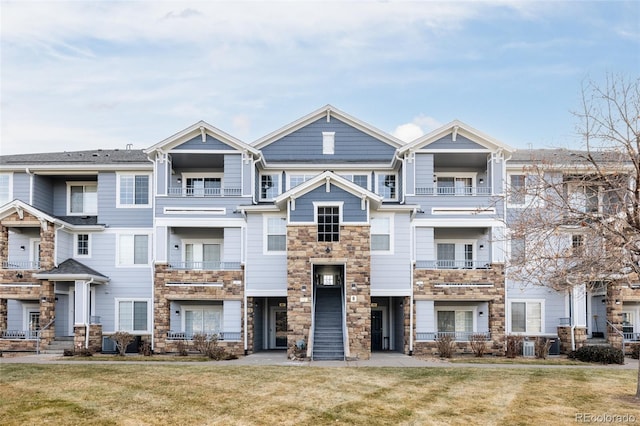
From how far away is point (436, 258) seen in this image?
32.0 m

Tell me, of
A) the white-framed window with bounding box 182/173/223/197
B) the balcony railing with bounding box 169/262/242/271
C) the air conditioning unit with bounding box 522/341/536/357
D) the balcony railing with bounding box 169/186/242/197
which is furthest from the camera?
the white-framed window with bounding box 182/173/223/197

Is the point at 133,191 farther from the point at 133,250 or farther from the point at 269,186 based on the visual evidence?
the point at 269,186

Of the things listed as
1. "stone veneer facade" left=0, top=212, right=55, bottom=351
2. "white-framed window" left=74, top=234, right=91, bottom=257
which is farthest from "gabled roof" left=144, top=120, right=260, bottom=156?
"stone veneer facade" left=0, top=212, right=55, bottom=351

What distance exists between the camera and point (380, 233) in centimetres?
2988

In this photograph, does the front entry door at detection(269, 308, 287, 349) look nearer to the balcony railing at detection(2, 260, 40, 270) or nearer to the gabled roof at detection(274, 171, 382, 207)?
the gabled roof at detection(274, 171, 382, 207)

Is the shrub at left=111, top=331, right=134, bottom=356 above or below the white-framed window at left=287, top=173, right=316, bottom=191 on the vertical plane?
below

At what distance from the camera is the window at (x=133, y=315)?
3155 centimetres

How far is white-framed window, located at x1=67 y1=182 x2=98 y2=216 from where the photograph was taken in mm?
33250

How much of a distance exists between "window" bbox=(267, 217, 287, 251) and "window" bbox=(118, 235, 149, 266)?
6775mm

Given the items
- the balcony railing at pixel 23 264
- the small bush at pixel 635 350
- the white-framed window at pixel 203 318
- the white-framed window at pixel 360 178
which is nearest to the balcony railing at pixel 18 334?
the balcony railing at pixel 23 264

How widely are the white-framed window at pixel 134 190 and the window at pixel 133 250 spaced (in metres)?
1.70

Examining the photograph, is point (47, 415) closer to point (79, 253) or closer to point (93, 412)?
point (93, 412)

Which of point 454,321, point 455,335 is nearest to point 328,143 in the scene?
point 454,321

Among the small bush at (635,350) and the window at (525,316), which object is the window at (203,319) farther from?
the small bush at (635,350)
